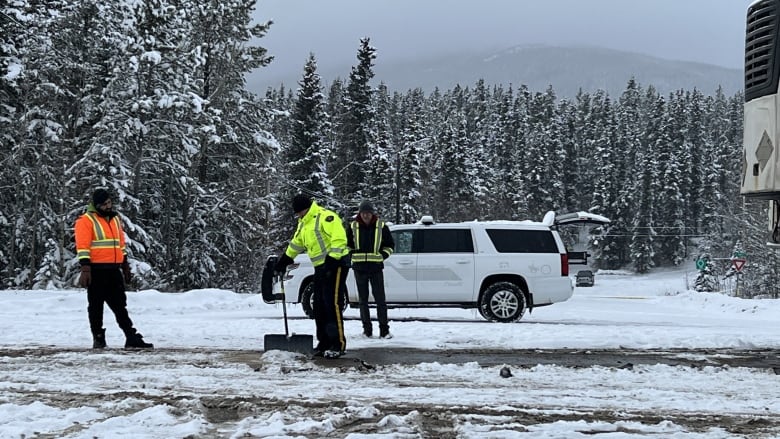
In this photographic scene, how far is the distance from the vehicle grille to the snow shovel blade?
16.7ft

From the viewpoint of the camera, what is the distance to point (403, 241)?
13.2 m

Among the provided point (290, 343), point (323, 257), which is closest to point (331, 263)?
point (323, 257)

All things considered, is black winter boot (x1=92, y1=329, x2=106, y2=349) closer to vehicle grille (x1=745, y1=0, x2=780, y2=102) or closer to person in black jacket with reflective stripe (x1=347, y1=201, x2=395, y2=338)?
person in black jacket with reflective stripe (x1=347, y1=201, x2=395, y2=338)

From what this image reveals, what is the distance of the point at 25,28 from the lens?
25656mm

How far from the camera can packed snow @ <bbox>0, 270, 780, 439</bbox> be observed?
17.4 feet

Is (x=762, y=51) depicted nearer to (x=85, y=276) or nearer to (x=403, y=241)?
(x=403, y=241)

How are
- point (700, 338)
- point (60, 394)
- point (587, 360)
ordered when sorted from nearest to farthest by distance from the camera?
1. point (60, 394)
2. point (587, 360)
3. point (700, 338)

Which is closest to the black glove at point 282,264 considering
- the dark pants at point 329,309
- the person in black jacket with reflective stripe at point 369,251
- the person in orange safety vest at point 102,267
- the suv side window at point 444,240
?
the dark pants at point 329,309

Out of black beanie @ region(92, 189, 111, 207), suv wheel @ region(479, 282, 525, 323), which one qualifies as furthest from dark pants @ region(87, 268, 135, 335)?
suv wheel @ region(479, 282, 525, 323)

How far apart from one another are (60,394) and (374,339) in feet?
14.0

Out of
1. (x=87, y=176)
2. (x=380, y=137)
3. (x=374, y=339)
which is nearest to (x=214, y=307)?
(x=374, y=339)

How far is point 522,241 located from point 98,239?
7123 mm

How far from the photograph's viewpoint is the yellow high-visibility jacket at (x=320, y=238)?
27.5ft

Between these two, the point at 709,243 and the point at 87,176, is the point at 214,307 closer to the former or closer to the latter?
the point at 87,176
